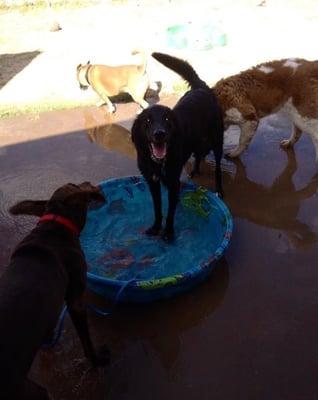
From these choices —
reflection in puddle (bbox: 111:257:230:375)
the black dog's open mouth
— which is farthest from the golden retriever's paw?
reflection in puddle (bbox: 111:257:230:375)

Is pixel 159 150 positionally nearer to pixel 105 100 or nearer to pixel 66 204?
pixel 66 204

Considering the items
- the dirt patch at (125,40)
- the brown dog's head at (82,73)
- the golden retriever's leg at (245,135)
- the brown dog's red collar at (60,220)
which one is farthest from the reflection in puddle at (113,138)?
the brown dog's red collar at (60,220)

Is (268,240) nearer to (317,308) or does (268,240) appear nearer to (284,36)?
(317,308)

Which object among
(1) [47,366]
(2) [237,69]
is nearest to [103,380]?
(1) [47,366]

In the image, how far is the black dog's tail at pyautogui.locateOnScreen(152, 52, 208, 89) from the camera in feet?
15.5

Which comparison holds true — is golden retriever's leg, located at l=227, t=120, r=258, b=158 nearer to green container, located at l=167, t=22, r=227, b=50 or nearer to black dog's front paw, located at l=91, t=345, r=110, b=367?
black dog's front paw, located at l=91, t=345, r=110, b=367

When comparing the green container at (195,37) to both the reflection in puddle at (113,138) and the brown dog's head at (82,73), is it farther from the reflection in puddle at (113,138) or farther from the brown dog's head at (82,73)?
the reflection in puddle at (113,138)

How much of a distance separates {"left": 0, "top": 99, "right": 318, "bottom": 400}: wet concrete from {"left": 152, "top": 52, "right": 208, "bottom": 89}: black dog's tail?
45.1 inches

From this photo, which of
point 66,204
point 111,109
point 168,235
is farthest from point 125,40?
point 66,204

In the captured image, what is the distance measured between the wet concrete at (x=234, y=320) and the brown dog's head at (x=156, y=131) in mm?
1178

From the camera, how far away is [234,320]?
3445mm

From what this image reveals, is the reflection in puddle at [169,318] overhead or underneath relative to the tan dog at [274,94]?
underneath

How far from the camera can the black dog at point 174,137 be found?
3.60 meters

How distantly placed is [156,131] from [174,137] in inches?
12.5
